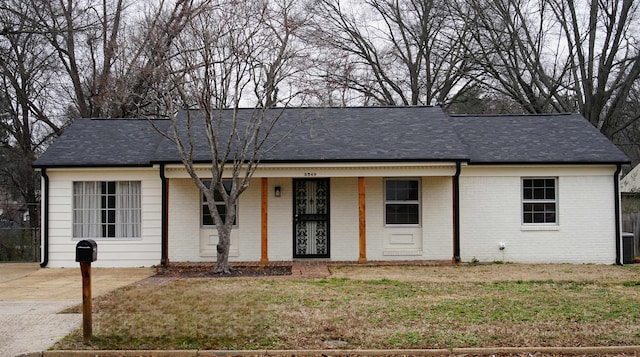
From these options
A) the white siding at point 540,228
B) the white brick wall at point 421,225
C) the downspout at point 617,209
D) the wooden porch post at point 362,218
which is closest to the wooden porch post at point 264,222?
the white brick wall at point 421,225

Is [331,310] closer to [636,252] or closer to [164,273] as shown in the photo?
[164,273]

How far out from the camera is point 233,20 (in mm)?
15172

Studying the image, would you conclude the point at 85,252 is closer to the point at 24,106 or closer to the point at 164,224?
the point at 164,224

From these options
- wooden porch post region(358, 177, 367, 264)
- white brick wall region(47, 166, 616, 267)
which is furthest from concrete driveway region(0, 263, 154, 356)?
wooden porch post region(358, 177, 367, 264)

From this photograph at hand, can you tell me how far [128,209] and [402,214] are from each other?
7.25 m

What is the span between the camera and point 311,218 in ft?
57.4

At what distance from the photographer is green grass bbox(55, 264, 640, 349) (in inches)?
311

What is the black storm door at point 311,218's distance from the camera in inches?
690

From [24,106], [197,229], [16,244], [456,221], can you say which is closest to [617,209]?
[456,221]

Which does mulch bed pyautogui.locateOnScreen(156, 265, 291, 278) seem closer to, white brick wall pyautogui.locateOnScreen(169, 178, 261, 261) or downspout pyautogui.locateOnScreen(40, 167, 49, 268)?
white brick wall pyautogui.locateOnScreen(169, 178, 261, 261)

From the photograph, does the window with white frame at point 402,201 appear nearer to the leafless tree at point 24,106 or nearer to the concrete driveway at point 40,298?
the concrete driveway at point 40,298

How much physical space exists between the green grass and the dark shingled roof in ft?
16.1

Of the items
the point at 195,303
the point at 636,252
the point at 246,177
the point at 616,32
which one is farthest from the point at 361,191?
the point at 616,32

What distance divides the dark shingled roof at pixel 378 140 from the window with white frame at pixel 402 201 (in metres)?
1.12
